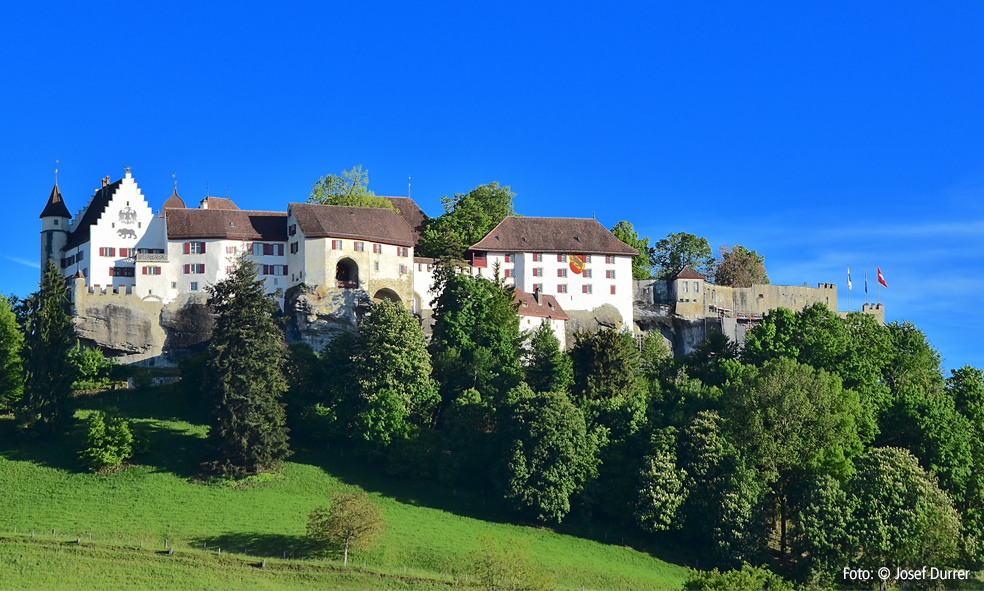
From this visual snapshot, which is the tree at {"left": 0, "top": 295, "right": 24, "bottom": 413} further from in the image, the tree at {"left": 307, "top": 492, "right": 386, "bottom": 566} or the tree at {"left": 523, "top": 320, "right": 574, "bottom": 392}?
the tree at {"left": 523, "top": 320, "right": 574, "bottom": 392}

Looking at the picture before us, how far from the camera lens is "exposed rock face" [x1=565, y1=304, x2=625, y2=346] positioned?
3875 inches

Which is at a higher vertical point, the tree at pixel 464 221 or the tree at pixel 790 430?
the tree at pixel 464 221

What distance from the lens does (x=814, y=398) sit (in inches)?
2832

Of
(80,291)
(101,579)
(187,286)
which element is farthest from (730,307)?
(101,579)

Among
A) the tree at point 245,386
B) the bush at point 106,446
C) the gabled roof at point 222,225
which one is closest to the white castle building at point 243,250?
the gabled roof at point 222,225

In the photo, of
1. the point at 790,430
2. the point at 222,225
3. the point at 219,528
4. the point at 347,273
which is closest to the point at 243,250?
the point at 222,225

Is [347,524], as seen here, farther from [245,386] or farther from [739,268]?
[739,268]

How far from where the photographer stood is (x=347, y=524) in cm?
6178

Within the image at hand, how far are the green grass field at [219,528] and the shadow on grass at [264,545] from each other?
0.10 metres

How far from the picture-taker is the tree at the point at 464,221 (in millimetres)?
94850

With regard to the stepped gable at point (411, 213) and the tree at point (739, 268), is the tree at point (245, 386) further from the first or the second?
the tree at point (739, 268)

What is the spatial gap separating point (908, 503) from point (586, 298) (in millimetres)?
41171

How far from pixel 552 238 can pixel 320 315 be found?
23.2m

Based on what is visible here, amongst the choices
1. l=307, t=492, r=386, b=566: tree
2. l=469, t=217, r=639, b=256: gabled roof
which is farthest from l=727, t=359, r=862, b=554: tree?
l=469, t=217, r=639, b=256: gabled roof
